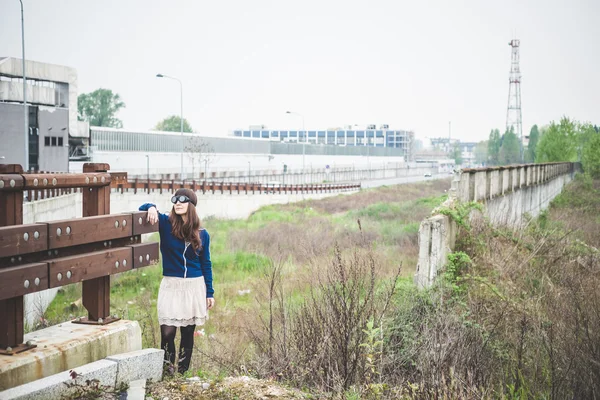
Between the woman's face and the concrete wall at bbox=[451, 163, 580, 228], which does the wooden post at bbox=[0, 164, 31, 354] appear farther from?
the concrete wall at bbox=[451, 163, 580, 228]

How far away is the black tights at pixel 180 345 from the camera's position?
18.1ft

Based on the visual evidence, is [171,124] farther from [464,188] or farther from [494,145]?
[464,188]

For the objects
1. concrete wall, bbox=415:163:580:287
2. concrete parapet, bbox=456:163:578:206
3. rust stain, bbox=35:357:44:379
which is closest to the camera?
rust stain, bbox=35:357:44:379

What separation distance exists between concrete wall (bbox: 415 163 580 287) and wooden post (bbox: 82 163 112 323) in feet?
18.4

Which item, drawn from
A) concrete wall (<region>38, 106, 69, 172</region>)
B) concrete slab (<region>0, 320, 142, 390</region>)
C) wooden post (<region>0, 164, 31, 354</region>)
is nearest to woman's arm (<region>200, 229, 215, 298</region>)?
concrete slab (<region>0, 320, 142, 390</region>)

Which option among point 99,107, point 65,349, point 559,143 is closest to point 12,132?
point 65,349

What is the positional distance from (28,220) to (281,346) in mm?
11344

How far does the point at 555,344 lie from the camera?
656cm

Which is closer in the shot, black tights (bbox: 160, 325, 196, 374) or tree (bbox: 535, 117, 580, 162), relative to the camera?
black tights (bbox: 160, 325, 196, 374)

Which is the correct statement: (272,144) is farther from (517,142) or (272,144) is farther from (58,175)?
(58,175)

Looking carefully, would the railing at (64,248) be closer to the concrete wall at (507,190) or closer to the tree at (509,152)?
the concrete wall at (507,190)

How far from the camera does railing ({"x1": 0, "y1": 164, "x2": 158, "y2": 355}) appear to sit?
393 cm

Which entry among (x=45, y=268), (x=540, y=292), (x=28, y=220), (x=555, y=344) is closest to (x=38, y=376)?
(x=45, y=268)

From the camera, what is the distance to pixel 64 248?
4.40 m
